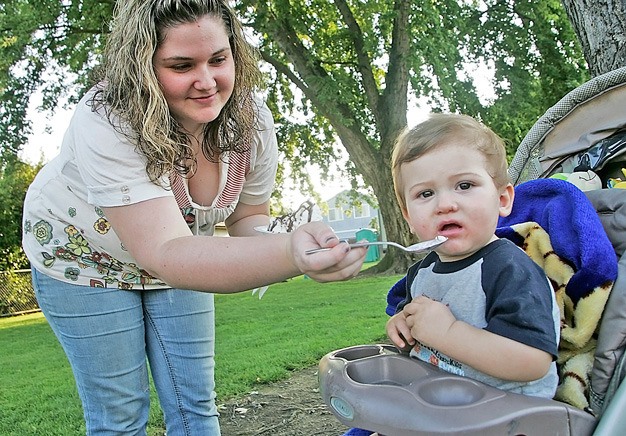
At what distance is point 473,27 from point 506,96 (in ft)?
4.21

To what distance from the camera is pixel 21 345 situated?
25.5 feet

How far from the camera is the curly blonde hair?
1591mm

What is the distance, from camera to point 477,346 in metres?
1.37

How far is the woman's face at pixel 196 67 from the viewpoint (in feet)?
5.33

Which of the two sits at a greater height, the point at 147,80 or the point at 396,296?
the point at 147,80

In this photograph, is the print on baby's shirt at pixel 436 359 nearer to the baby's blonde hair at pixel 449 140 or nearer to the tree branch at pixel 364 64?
the baby's blonde hair at pixel 449 140

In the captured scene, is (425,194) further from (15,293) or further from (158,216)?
(15,293)

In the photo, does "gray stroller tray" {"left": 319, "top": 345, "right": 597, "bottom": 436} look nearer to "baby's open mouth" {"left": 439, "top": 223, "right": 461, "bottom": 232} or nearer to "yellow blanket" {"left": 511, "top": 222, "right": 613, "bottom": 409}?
"yellow blanket" {"left": 511, "top": 222, "right": 613, "bottom": 409}

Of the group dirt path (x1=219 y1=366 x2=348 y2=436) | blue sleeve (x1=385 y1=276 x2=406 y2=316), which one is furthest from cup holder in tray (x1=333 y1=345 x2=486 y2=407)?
dirt path (x1=219 y1=366 x2=348 y2=436)

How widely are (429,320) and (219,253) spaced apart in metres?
0.50

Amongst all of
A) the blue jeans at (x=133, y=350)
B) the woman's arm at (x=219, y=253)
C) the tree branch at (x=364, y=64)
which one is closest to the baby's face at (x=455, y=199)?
the woman's arm at (x=219, y=253)

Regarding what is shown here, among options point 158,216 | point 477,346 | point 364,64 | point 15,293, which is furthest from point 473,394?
point 15,293

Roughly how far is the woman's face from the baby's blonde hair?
1.63 feet

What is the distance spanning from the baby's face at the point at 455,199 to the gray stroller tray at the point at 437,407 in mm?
311
